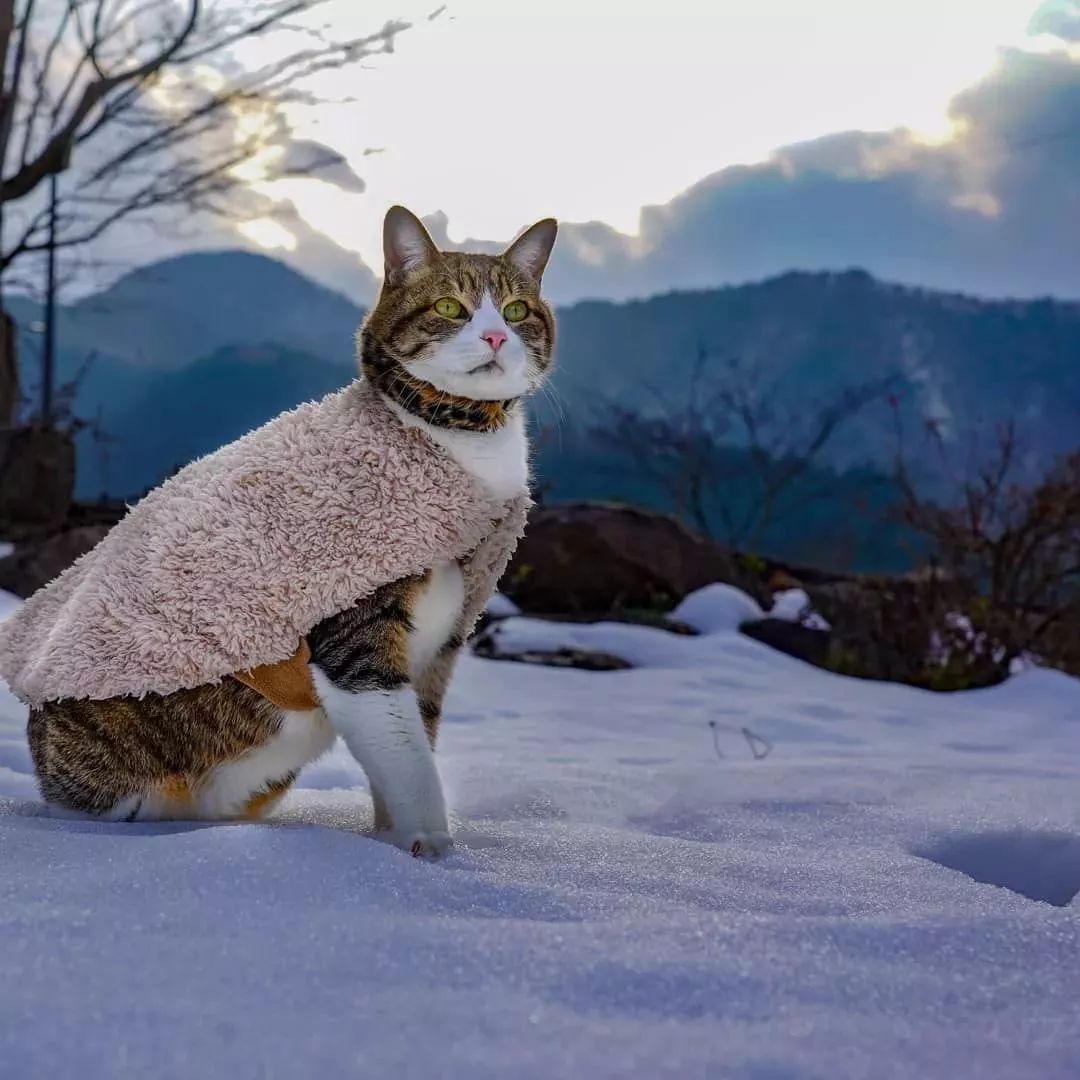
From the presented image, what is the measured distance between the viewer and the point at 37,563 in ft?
18.3

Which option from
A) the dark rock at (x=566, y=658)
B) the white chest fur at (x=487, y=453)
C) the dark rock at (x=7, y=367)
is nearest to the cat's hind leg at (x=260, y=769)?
the white chest fur at (x=487, y=453)

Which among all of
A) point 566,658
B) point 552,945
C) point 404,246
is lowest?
point 566,658

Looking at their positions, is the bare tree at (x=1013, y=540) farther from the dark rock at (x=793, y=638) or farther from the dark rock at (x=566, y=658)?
the dark rock at (x=566, y=658)

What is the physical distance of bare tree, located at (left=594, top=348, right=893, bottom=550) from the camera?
1198cm

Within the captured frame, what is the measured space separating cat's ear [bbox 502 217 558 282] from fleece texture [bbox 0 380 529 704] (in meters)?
0.45

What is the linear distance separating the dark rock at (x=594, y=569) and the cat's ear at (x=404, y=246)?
18.7 feet

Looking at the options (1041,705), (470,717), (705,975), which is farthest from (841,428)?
(705,975)

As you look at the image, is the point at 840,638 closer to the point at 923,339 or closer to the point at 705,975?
the point at 705,975

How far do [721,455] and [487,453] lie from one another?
34.8ft

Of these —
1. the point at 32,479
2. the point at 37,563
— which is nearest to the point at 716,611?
the point at 37,563

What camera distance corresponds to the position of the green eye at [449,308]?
1853 millimetres

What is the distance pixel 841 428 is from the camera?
12.3 m

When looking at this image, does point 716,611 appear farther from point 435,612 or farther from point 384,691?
point 384,691

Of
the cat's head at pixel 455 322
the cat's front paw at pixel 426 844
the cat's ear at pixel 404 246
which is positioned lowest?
the cat's front paw at pixel 426 844
